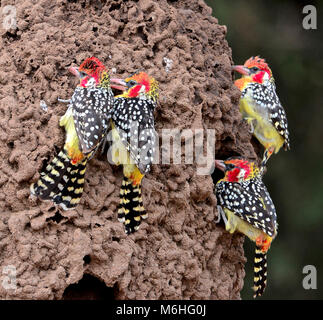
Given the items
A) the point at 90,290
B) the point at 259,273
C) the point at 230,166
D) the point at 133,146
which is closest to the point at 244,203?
the point at 230,166

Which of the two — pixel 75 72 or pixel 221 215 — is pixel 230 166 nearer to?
pixel 221 215

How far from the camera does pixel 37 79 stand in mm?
4809

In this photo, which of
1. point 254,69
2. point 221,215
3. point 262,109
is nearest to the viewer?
point 221,215

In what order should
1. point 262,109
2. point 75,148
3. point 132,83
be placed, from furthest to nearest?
point 262,109
point 132,83
point 75,148

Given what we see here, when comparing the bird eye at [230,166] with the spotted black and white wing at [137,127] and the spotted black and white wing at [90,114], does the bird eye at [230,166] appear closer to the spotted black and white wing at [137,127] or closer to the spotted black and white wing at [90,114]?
the spotted black and white wing at [137,127]

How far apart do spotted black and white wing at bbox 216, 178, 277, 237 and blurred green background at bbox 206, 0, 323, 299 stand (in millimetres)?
4947

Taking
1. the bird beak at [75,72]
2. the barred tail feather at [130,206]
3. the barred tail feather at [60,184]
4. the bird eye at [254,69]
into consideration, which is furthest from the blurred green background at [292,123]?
the barred tail feather at [60,184]

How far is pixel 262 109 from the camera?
19.8ft

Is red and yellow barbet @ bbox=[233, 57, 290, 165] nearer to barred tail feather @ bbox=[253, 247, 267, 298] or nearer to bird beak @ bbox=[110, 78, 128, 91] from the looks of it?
barred tail feather @ bbox=[253, 247, 267, 298]

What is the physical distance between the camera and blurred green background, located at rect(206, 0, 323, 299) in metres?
10.3

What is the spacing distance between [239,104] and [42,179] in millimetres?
2056

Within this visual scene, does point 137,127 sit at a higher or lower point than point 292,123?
higher

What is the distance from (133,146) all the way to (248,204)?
3.97 feet
